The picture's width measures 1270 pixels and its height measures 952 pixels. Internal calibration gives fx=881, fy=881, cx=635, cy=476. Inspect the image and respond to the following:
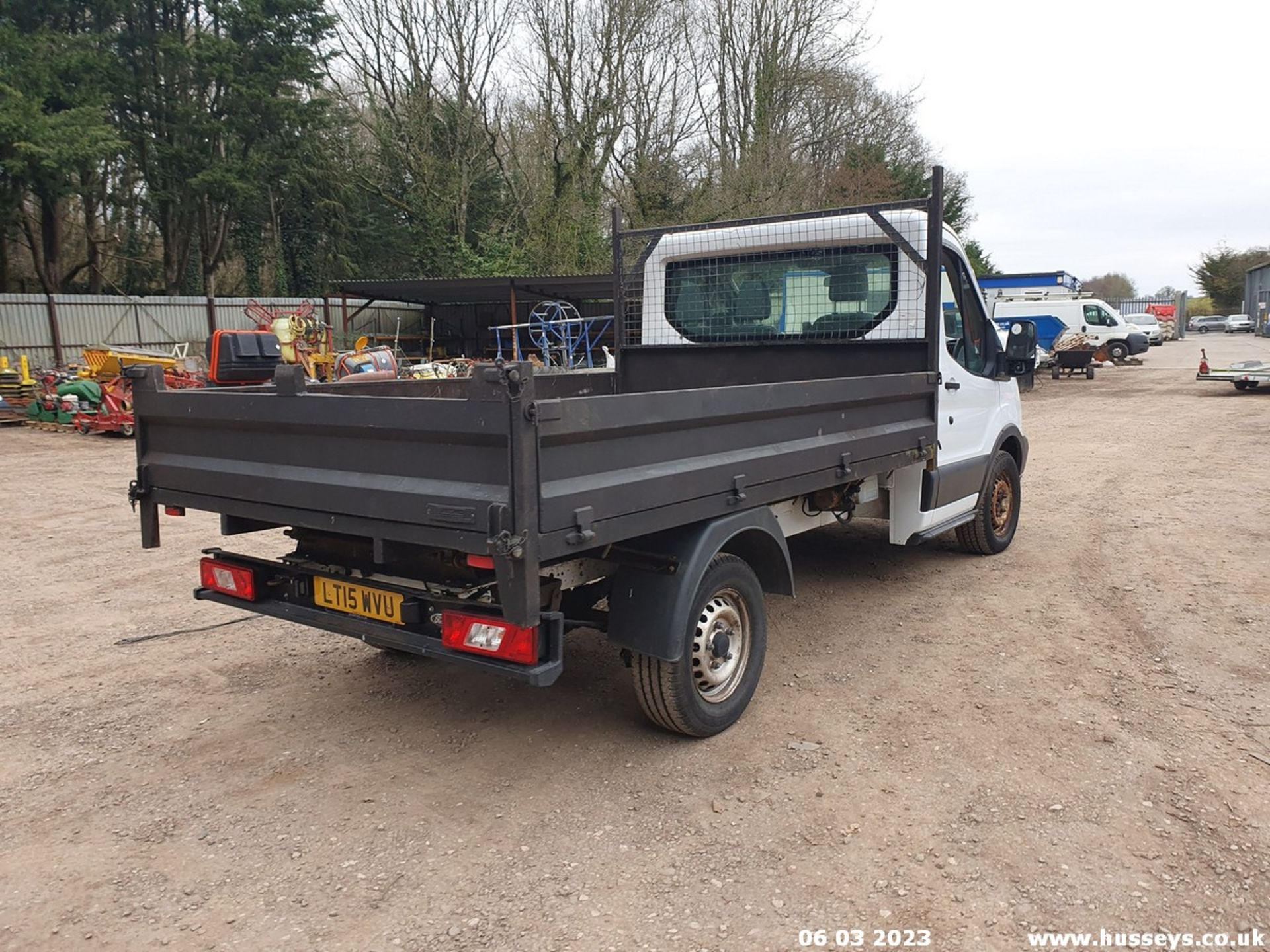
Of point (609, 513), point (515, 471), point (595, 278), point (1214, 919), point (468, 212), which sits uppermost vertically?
point (468, 212)

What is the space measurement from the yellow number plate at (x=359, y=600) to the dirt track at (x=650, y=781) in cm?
64

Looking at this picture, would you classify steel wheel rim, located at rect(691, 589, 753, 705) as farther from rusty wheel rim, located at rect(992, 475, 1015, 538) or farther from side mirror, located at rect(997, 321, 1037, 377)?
rusty wheel rim, located at rect(992, 475, 1015, 538)

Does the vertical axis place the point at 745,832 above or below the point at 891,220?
below

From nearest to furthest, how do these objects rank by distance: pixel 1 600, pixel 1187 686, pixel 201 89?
pixel 1187 686
pixel 1 600
pixel 201 89

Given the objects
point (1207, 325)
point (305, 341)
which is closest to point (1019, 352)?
point (305, 341)

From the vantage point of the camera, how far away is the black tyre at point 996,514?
6.12m

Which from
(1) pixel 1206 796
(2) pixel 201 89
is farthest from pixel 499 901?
(2) pixel 201 89

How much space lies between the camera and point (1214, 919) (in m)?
→ 2.54

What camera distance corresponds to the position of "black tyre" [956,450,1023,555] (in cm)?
612

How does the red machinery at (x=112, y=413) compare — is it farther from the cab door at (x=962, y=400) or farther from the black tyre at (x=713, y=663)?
the black tyre at (x=713, y=663)

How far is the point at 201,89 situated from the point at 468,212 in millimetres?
7917

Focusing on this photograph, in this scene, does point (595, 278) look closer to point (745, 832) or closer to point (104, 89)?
point (104, 89)

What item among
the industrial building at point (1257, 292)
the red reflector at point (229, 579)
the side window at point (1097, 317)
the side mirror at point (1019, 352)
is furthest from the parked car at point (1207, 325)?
the red reflector at point (229, 579)

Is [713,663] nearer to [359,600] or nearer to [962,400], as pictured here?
[359,600]
